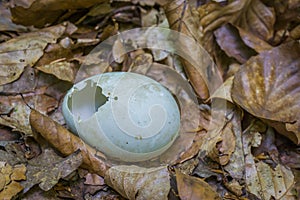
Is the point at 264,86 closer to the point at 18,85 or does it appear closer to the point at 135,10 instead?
the point at 135,10

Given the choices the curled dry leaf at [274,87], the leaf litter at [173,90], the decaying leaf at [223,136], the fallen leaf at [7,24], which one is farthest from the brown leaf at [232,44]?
the fallen leaf at [7,24]

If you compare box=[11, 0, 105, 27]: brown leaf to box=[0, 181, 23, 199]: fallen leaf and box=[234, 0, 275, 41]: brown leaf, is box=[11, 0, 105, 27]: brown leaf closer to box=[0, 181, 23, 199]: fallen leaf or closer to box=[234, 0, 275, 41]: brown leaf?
box=[234, 0, 275, 41]: brown leaf

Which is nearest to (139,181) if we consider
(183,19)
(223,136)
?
(223,136)

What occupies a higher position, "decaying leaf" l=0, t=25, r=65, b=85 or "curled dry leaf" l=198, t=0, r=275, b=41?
"decaying leaf" l=0, t=25, r=65, b=85

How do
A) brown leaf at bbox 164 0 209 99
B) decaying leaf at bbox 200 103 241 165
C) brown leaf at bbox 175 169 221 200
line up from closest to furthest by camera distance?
brown leaf at bbox 175 169 221 200 → decaying leaf at bbox 200 103 241 165 → brown leaf at bbox 164 0 209 99

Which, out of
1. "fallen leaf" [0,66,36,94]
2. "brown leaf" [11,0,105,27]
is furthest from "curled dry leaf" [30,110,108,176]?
"brown leaf" [11,0,105,27]

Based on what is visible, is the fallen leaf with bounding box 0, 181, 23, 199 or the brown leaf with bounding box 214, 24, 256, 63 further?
the brown leaf with bounding box 214, 24, 256, 63

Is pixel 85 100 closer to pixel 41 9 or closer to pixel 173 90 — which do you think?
pixel 173 90

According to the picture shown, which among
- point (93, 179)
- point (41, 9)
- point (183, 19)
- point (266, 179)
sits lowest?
point (266, 179)
